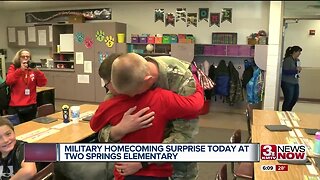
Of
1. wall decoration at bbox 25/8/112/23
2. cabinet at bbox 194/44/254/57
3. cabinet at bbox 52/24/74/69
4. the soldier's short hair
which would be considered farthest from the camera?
cabinet at bbox 52/24/74/69

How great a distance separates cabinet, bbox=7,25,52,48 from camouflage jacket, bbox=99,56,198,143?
651 cm

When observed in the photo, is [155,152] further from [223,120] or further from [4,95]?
[223,120]

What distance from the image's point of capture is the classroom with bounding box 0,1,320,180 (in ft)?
7.51

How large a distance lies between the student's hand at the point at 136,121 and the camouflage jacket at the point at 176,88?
0.27 ft

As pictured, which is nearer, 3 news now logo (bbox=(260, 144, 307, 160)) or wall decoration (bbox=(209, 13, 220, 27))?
3 news now logo (bbox=(260, 144, 307, 160))

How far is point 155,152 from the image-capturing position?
0.66 meters

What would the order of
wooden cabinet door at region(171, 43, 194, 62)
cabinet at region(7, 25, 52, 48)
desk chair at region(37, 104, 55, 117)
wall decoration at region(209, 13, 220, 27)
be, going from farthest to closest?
1. cabinet at region(7, 25, 52, 48)
2. wall decoration at region(209, 13, 220, 27)
3. wooden cabinet door at region(171, 43, 194, 62)
4. desk chair at region(37, 104, 55, 117)

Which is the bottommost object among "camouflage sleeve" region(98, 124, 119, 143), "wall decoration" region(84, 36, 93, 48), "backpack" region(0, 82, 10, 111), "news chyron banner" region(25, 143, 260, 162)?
"backpack" region(0, 82, 10, 111)

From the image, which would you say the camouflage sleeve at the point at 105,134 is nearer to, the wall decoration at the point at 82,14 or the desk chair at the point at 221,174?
the desk chair at the point at 221,174

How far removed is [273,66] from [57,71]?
465 cm

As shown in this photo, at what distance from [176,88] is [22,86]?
9.48ft

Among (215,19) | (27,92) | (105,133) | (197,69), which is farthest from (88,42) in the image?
(105,133)

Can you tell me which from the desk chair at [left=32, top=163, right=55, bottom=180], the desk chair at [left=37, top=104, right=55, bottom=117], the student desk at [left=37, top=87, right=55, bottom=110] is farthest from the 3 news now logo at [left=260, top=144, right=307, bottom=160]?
the student desk at [left=37, top=87, right=55, bottom=110]

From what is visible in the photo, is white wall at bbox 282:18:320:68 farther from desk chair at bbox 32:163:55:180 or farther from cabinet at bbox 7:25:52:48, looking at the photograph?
desk chair at bbox 32:163:55:180
